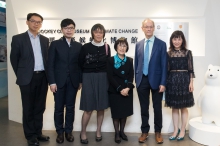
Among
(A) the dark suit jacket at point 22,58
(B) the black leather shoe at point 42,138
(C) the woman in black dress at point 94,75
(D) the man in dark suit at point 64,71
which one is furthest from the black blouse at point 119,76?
(B) the black leather shoe at point 42,138

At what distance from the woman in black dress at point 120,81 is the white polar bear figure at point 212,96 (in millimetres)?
1092

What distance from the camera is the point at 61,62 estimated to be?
3.00 metres

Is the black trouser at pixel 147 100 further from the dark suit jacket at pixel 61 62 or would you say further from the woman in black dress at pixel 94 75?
the dark suit jacket at pixel 61 62

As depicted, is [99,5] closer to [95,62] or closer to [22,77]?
[95,62]

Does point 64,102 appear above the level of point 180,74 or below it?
below

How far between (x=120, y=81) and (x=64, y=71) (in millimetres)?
781

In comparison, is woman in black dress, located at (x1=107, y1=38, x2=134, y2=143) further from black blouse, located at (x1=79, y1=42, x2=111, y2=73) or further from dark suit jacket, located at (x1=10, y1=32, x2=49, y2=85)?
dark suit jacket, located at (x1=10, y1=32, x2=49, y2=85)

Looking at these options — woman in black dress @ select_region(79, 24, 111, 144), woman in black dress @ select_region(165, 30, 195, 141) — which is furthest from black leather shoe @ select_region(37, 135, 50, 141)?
woman in black dress @ select_region(165, 30, 195, 141)

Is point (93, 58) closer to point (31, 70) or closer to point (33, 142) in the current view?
point (31, 70)

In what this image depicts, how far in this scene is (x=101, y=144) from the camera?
3.11m

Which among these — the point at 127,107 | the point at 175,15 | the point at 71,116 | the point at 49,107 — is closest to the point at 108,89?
the point at 127,107

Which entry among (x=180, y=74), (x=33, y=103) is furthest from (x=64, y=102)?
(x=180, y=74)

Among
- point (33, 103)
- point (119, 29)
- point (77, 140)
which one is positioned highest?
point (119, 29)

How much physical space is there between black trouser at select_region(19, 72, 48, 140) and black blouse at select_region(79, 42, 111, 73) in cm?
61
